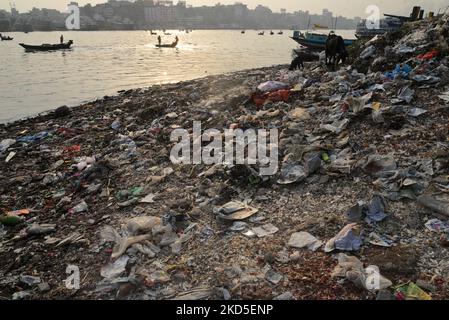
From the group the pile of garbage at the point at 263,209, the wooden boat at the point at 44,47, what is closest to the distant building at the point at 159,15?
the wooden boat at the point at 44,47

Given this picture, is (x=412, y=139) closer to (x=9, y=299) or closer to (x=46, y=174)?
(x=9, y=299)

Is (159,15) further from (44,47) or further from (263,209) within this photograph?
(263,209)

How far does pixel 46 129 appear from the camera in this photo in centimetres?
901

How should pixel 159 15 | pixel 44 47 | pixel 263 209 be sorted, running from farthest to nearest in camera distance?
pixel 159 15 → pixel 44 47 → pixel 263 209

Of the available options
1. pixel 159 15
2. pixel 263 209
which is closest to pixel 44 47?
pixel 263 209

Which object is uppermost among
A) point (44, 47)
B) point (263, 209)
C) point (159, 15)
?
point (159, 15)

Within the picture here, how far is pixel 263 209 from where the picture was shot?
3.99 meters

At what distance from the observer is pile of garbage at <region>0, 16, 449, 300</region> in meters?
2.95

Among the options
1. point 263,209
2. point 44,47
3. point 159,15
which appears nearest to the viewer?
point 263,209

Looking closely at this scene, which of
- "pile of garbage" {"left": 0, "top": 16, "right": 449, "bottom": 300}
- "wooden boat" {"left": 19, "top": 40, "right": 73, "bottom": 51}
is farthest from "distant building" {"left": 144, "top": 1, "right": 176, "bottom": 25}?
"pile of garbage" {"left": 0, "top": 16, "right": 449, "bottom": 300}

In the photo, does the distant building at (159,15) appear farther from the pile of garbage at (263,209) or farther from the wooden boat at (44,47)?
the pile of garbage at (263,209)

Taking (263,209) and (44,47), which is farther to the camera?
(44,47)
